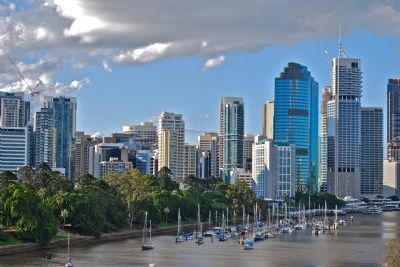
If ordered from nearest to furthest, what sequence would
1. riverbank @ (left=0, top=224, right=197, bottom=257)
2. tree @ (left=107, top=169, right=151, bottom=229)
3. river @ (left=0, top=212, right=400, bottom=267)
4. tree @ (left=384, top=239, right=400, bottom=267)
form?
tree @ (left=384, top=239, right=400, bottom=267)
river @ (left=0, top=212, right=400, bottom=267)
riverbank @ (left=0, top=224, right=197, bottom=257)
tree @ (left=107, top=169, right=151, bottom=229)

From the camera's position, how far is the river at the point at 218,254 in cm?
10456

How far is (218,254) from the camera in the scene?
12169cm

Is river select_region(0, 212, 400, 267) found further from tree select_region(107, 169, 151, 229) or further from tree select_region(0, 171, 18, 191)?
tree select_region(0, 171, 18, 191)

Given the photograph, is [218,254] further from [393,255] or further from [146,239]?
[393,255]

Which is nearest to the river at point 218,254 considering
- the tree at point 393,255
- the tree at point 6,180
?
the tree at point 6,180

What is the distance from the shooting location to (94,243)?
12950 cm

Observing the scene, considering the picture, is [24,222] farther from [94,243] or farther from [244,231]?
[244,231]

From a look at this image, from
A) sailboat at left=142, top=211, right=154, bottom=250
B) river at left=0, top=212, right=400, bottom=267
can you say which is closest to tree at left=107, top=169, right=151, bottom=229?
sailboat at left=142, top=211, right=154, bottom=250

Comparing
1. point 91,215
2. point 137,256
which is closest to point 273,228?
point 91,215

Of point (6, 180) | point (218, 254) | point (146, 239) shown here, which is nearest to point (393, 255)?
point (218, 254)

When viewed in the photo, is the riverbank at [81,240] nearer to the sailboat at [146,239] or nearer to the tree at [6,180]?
the sailboat at [146,239]

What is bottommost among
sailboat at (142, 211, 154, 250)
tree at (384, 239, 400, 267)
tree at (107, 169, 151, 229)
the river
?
the river

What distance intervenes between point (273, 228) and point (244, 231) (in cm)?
2079

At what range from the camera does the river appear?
343 feet
